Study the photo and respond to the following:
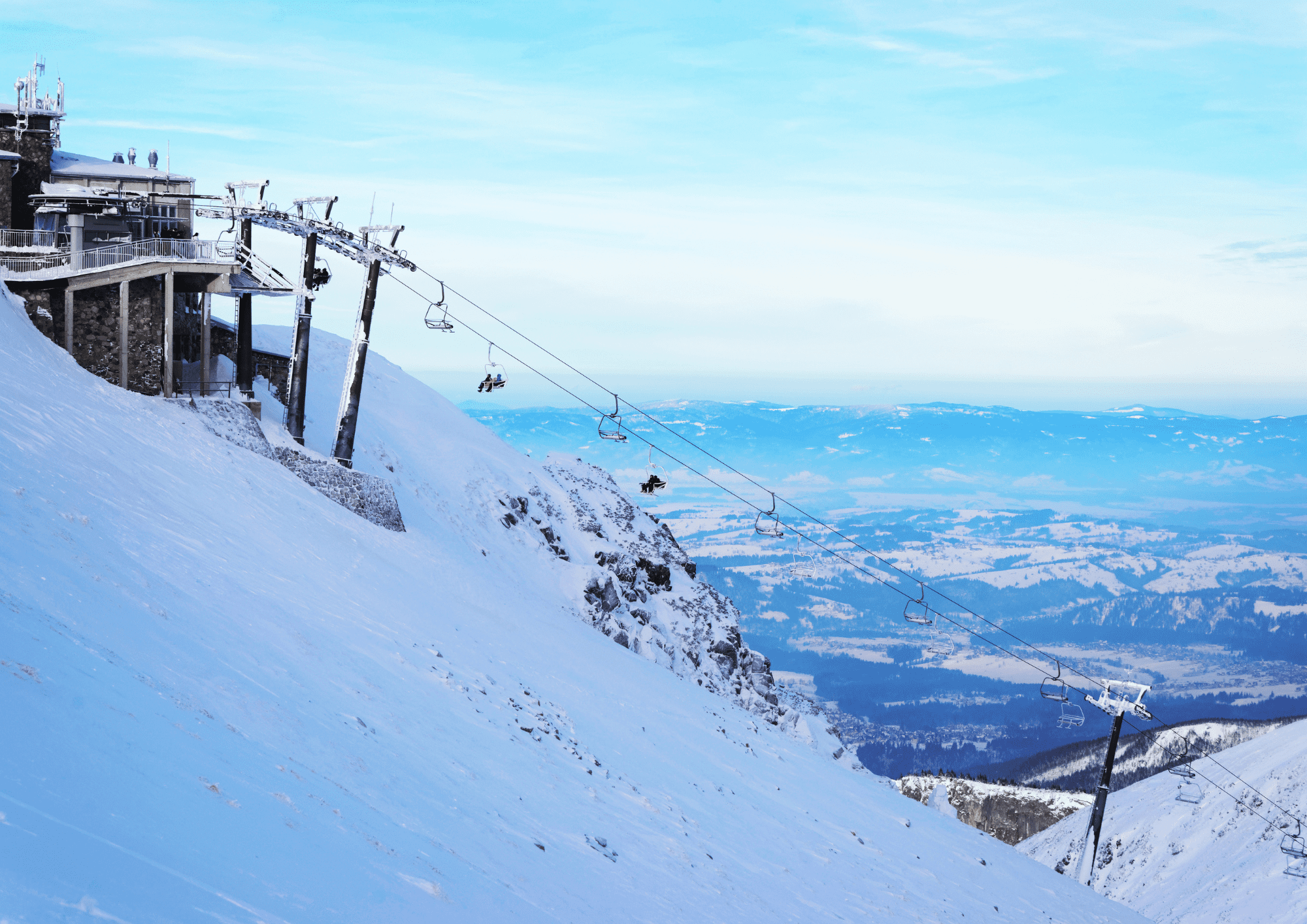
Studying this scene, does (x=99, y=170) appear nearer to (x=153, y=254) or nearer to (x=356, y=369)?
(x=153, y=254)

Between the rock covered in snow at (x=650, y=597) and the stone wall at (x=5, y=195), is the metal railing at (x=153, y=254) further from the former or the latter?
the rock covered in snow at (x=650, y=597)

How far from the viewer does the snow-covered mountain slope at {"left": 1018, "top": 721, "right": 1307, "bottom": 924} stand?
4400 centimetres

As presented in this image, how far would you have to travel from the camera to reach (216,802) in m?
8.82

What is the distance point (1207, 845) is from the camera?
53.6m

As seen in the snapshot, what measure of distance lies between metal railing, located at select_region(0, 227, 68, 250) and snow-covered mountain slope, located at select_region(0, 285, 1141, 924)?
8947 mm

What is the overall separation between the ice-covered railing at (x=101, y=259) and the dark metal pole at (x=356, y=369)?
4.89 metres

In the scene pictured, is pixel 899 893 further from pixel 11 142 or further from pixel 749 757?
pixel 11 142

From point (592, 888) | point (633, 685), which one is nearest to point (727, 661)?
point (633, 685)

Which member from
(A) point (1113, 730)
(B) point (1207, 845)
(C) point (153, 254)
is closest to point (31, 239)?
(C) point (153, 254)

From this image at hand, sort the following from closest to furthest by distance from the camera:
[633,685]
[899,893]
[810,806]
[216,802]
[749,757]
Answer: [216,802] < [899,893] < [810,806] < [749,757] < [633,685]

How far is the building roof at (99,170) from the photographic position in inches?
1492

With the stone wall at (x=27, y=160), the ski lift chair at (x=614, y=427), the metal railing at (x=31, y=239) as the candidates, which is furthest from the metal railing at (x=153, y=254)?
the ski lift chair at (x=614, y=427)

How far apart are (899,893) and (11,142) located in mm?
41173

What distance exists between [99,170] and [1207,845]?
65796 millimetres
